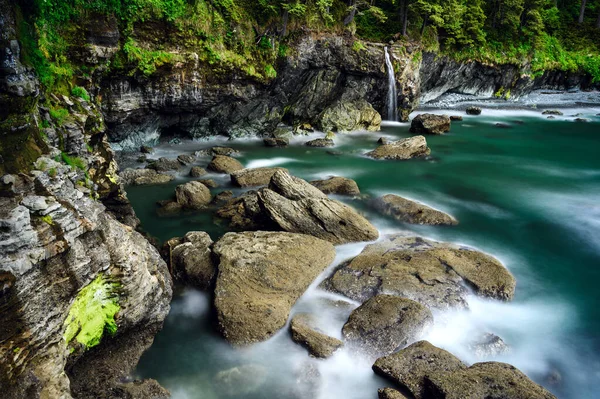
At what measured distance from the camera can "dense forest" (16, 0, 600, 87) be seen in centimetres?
1173

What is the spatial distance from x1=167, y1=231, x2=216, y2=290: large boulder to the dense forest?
4819mm

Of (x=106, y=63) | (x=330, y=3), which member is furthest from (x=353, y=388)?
(x=330, y=3)

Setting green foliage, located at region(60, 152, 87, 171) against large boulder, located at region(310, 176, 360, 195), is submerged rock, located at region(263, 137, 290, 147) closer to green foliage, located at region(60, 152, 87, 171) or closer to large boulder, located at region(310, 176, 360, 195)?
large boulder, located at region(310, 176, 360, 195)

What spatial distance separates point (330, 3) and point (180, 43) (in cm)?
939

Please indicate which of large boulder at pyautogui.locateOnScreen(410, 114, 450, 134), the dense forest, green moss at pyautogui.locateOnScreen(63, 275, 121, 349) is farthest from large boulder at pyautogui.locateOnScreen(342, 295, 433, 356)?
large boulder at pyautogui.locateOnScreen(410, 114, 450, 134)

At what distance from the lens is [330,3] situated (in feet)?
71.9

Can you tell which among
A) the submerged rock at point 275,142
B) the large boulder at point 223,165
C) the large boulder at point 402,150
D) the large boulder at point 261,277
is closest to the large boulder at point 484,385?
the large boulder at point 261,277

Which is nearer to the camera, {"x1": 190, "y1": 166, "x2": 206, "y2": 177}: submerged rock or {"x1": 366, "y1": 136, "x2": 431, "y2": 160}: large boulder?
{"x1": 190, "y1": 166, "x2": 206, "y2": 177}: submerged rock

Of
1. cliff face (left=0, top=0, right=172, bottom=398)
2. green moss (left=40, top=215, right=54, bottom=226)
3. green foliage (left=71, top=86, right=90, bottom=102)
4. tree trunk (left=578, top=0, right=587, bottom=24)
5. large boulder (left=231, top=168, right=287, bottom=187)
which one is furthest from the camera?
tree trunk (left=578, top=0, right=587, bottom=24)

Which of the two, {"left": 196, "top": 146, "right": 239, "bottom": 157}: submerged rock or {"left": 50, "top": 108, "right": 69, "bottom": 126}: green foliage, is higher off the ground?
{"left": 50, "top": 108, "right": 69, "bottom": 126}: green foliage

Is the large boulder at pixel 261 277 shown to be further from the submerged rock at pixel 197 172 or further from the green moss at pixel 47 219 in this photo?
the submerged rock at pixel 197 172

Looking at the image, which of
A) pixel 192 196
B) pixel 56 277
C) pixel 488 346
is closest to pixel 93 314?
pixel 56 277

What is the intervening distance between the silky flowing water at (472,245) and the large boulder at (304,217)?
503 millimetres

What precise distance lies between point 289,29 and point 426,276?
16893mm
